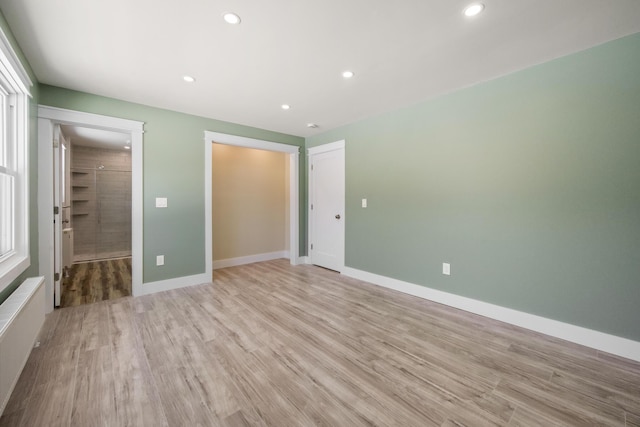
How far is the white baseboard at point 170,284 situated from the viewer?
10.9 ft

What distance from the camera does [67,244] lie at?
4281 mm

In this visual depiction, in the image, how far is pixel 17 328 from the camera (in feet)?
5.17

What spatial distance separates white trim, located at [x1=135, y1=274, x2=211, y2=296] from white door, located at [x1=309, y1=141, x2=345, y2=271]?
1945 millimetres

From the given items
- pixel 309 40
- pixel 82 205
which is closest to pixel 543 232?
pixel 309 40

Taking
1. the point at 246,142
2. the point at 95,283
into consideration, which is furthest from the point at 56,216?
the point at 246,142

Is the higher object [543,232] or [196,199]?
[196,199]

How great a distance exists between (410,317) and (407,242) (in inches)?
39.6

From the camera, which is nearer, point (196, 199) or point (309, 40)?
point (309, 40)

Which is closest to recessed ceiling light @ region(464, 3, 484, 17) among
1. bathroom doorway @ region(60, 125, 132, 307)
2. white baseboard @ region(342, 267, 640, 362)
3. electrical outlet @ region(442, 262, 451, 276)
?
Result: electrical outlet @ region(442, 262, 451, 276)

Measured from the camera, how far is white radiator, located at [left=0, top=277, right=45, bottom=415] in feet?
4.52

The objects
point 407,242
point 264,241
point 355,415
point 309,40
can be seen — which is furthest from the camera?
point 264,241

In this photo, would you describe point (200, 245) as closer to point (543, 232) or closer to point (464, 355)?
point (464, 355)

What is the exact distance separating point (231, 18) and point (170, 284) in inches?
127

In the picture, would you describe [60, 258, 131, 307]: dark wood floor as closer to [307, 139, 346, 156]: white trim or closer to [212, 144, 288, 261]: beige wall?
[212, 144, 288, 261]: beige wall
